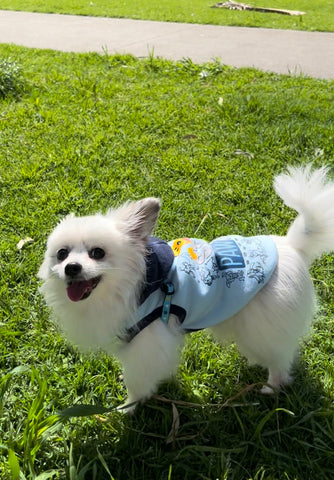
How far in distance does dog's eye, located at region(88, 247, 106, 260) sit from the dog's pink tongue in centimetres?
10

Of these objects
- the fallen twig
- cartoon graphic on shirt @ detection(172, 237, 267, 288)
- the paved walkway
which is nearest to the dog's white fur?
cartoon graphic on shirt @ detection(172, 237, 267, 288)

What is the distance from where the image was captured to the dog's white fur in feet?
5.35

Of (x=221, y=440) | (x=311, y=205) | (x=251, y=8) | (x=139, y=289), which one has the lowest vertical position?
(x=221, y=440)

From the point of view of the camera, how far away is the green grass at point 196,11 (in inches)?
371

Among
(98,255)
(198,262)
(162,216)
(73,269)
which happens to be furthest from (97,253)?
(162,216)

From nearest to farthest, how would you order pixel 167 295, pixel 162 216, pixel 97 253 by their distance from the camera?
pixel 97 253
pixel 167 295
pixel 162 216

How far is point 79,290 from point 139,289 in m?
0.26

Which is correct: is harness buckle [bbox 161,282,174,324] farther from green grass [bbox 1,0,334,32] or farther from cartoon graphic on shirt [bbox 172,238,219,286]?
green grass [bbox 1,0,334,32]

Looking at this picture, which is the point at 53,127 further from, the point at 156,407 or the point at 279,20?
the point at 279,20

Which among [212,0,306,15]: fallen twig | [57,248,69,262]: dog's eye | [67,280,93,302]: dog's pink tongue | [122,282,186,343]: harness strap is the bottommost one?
[122,282,186,343]: harness strap

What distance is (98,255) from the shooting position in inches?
63.9

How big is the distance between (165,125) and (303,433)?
11.5 ft

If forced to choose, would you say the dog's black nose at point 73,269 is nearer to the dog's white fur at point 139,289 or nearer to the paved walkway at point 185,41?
the dog's white fur at point 139,289

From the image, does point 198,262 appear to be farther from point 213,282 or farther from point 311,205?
point 311,205
